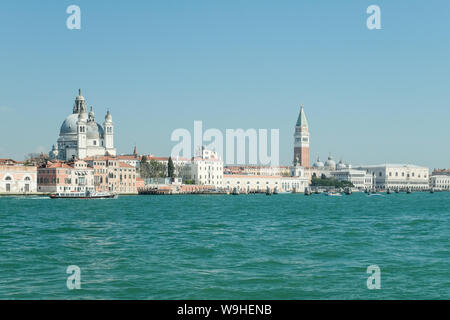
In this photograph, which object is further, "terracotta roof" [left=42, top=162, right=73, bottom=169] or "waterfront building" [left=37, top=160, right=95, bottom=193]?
"terracotta roof" [left=42, top=162, right=73, bottom=169]

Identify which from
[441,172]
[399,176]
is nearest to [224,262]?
[399,176]

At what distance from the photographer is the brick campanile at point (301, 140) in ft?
401

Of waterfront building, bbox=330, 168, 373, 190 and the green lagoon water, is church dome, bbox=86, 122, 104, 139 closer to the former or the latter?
waterfront building, bbox=330, 168, 373, 190

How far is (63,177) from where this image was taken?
212 ft

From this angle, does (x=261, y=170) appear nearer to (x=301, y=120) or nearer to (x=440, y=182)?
(x=301, y=120)

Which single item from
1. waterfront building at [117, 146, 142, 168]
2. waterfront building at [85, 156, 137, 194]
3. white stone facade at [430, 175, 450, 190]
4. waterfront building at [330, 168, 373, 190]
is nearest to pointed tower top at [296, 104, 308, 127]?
waterfront building at [330, 168, 373, 190]

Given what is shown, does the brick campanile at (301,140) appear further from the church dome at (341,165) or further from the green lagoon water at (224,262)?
the green lagoon water at (224,262)

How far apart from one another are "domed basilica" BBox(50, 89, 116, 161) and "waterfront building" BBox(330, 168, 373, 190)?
182 ft

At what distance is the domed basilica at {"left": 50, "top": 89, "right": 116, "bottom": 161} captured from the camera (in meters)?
79.6

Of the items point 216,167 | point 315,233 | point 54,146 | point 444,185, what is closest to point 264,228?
point 315,233
